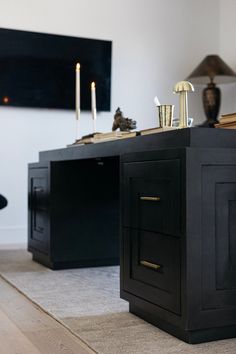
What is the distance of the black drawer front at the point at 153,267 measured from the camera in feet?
4.46

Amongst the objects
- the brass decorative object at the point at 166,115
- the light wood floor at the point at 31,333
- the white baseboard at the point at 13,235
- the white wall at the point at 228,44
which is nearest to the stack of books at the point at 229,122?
the brass decorative object at the point at 166,115

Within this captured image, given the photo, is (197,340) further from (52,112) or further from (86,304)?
(52,112)

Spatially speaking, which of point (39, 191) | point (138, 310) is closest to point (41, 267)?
point (39, 191)

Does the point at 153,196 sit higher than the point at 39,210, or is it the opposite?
the point at 153,196

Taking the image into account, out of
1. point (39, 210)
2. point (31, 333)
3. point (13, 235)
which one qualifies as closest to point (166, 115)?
point (31, 333)

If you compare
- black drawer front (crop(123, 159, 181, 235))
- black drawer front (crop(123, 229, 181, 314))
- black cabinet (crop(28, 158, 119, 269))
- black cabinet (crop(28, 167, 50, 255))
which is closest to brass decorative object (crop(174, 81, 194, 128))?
black drawer front (crop(123, 159, 181, 235))

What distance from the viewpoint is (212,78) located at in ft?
13.0

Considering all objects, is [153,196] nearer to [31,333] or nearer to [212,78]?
[31,333]

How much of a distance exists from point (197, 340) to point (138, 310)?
30 centimetres

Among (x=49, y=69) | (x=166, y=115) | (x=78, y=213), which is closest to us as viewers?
(x=166, y=115)

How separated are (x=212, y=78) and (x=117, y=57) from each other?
75cm

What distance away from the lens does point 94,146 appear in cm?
201

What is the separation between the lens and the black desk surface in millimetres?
1391

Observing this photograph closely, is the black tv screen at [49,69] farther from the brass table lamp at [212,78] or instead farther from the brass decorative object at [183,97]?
the brass decorative object at [183,97]
